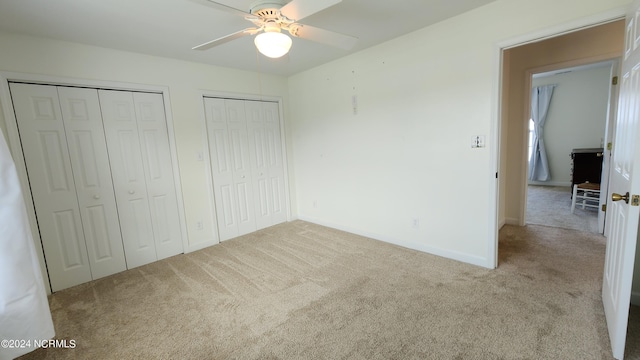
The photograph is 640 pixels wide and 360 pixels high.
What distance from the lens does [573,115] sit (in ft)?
19.2

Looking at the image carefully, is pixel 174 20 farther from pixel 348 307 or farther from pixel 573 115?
pixel 573 115

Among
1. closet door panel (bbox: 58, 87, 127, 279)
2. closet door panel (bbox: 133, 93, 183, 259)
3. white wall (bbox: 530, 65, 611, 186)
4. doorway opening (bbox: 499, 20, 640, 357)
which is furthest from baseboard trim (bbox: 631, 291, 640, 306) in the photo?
white wall (bbox: 530, 65, 611, 186)

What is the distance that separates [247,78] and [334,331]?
11.0ft

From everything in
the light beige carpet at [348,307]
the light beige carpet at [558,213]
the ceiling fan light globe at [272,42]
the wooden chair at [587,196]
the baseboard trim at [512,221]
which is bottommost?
the light beige carpet at [348,307]

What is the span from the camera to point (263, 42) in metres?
1.72

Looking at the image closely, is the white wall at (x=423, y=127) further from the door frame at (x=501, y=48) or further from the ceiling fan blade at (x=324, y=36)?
the ceiling fan blade at (x=324, y=36)

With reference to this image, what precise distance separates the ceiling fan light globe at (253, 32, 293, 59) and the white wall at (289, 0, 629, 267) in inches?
66.2

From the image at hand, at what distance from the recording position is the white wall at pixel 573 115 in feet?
18.1

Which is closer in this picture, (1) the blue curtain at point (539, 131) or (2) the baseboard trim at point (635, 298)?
(2) the baseboard trim at point (635, 298)

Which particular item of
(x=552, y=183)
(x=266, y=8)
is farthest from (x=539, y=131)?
(x=266, y=8)

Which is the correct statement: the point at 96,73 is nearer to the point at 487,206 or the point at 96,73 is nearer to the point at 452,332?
the point at 452,332

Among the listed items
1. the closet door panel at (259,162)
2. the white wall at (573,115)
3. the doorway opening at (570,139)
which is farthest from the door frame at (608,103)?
the closet door panel at (259,162)

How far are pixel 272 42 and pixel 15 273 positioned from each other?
1.69 meters

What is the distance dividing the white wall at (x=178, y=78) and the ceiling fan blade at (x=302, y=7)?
85.6 inches
